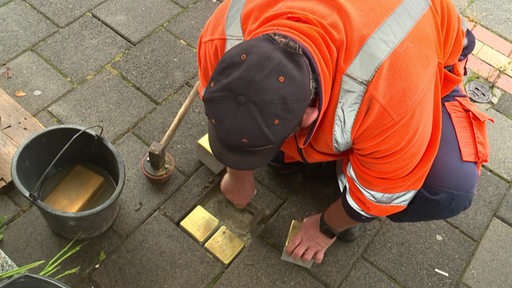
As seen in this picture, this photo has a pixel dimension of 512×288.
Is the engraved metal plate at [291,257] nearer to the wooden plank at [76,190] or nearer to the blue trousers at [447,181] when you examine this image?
the blue trousers at [447,181]

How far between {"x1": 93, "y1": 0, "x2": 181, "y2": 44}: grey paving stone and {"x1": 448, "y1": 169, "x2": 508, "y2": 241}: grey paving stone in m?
2.16

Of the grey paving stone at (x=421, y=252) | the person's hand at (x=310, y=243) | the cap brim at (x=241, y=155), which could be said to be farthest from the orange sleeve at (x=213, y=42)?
the grey paving stone at (x=421, y=252)

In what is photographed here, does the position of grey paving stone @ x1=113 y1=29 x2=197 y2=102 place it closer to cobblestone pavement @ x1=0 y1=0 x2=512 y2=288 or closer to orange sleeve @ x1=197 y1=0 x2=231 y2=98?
cobblestone pavement @ x1=0 y1=0 x2=512 y2=288

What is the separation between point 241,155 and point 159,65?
57.9 inches

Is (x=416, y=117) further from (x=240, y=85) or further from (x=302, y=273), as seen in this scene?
(x=302, y=273)

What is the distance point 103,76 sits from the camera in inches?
101

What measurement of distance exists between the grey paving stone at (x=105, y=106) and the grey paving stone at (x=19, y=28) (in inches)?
19.2

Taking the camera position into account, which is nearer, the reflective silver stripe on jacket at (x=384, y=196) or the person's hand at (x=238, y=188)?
the reflective silver stripe on jacket at (x=384, y=196)

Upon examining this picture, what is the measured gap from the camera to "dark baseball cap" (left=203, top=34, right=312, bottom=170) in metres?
1.12

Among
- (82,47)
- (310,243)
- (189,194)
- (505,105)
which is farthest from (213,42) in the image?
(505,105)

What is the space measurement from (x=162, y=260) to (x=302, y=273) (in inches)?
26.8

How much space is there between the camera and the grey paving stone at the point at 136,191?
2.14 m

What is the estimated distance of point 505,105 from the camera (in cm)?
281

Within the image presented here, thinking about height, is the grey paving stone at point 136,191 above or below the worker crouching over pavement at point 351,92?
below
